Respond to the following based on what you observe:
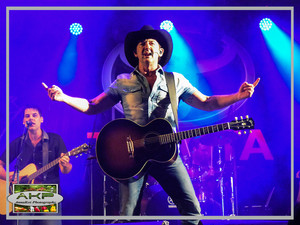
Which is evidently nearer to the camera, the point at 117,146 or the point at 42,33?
the point at 117,146

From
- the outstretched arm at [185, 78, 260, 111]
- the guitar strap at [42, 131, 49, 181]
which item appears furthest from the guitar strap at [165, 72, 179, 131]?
the guitar strap at [42, 131, 49, 181]

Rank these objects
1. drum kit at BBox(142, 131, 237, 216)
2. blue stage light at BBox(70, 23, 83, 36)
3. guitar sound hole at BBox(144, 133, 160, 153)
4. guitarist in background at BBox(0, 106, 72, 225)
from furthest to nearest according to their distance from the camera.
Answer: blue stage light at BBox(70, 23, 83, 36) < guitarist in background at BBox(0, 106, 72, 225) < drum kit at BBox(142, 131, 237, 216) < guitar sound hole at BBox(144, 133, 160, 153)

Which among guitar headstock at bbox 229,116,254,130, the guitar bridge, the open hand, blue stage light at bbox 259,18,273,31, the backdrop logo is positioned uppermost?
blue stage light at bbox 259,18,273,31

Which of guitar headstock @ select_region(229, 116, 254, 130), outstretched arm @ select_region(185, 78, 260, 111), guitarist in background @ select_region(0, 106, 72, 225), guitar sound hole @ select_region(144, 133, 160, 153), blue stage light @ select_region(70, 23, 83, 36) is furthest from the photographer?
blue stage light @ select_region(70, 23, 83, 36)

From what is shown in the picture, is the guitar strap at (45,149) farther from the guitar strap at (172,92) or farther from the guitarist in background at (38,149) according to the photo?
the guitar strap at (172,92)

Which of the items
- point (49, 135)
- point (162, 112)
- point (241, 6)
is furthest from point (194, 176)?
point (241, 6)

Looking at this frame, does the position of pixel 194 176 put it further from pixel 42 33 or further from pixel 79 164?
pixel 42 33

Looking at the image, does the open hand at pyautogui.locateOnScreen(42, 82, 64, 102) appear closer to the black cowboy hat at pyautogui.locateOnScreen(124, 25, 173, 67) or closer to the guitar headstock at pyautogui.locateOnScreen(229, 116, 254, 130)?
the black cowboy hat at pyautogui.locateOnScreen(124, 25, 173, 67)

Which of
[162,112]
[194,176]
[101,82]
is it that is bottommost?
[194,176]

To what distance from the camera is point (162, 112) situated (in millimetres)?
4688

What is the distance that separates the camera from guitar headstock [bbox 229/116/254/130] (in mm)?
4406

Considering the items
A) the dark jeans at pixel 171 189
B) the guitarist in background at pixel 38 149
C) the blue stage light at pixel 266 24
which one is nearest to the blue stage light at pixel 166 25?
the blue stage light at pixel 266 24

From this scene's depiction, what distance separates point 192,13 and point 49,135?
7.69 ft

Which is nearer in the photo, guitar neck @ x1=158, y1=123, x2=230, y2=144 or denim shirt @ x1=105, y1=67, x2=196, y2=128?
guitar neck @ x1=158, y1=123, x2=230, y2=144
